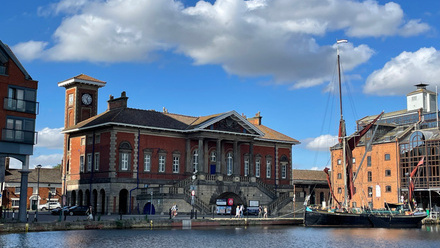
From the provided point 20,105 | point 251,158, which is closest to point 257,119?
point 251,158

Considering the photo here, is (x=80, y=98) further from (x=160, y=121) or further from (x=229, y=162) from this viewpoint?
(x=229, y=162)

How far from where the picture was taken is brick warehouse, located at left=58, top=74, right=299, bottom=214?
62519mm

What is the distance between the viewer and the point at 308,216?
5831cm

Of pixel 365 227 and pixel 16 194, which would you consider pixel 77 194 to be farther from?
pixel 365 227

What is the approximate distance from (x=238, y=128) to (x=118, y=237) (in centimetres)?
3379

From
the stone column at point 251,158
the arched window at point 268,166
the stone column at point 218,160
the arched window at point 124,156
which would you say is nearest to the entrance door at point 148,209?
the arched window at point 124,156

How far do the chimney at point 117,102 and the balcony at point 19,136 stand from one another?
74.3 ft

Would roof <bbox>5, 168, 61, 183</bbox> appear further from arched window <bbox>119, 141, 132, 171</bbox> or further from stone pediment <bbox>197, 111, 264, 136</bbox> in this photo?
stone pediment <bbox>197, 111, 264, 136</bbox>

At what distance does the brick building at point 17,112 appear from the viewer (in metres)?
44.5

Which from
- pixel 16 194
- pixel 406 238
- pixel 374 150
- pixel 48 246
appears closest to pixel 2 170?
pixel 48 246

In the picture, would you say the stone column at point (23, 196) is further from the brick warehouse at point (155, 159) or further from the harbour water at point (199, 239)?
the brick warehouse at point (155, 159)

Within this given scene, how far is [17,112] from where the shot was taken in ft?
150

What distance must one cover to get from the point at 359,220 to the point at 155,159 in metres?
24.5

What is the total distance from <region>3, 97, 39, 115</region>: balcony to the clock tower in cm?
2720
